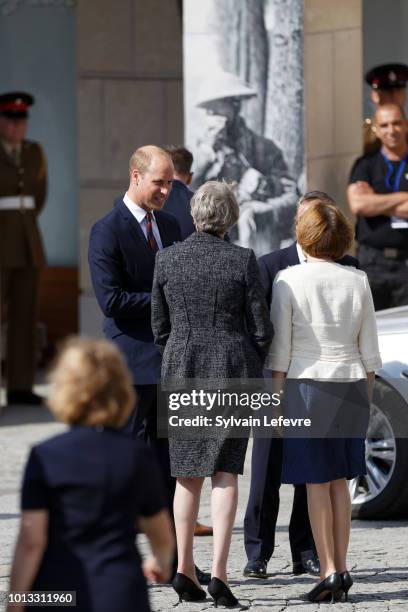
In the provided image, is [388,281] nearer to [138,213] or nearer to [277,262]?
[277,262]

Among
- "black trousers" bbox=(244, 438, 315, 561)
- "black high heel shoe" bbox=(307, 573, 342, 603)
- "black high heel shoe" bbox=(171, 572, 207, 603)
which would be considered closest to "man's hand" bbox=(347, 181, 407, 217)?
"black trousers" bbox=(244, 438, 315, 561)

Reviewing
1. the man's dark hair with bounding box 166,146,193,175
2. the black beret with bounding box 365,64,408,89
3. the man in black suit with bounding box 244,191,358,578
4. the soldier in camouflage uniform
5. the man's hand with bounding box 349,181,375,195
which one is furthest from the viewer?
the soldier in camouflage uniform

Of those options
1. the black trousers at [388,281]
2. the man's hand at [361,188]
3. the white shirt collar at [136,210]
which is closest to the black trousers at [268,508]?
the white shirt collar at [136,210]

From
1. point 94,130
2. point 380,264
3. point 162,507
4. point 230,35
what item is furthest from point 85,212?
point 162,507

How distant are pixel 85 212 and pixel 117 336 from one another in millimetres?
6447

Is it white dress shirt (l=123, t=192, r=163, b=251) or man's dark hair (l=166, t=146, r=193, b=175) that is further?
man's dark hair (l=166, t=146, r=193, b=175)

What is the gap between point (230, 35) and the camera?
10.8 meters

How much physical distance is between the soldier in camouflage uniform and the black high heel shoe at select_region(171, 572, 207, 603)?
19.6 ft

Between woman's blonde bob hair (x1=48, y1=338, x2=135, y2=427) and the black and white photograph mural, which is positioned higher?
the black and white photograph mural

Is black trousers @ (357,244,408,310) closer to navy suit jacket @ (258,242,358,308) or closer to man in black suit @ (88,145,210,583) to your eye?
navy suit jacket @ (258,242,358,308)

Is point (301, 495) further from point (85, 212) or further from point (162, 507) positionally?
point (85, 212)

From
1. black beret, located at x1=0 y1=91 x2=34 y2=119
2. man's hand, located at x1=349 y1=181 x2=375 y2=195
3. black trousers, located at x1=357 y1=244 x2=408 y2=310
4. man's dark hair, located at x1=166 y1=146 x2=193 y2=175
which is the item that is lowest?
black trousers, located at x1=357 y1=244 x2=408 y2=310

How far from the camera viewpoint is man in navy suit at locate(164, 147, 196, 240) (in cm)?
747

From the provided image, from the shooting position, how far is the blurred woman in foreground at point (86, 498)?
12.9 feet
